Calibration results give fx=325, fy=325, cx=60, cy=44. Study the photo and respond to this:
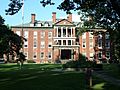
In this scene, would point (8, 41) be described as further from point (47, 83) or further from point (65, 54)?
point (65, 54)

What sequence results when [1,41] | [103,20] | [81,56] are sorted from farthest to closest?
[81,56]
[103,20]
[1,41]

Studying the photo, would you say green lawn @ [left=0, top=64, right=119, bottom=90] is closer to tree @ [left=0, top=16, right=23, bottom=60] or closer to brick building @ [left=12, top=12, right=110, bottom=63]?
tree @ [left=0, top=16, right=23, bottom=60]

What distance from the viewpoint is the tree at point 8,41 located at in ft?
93.9

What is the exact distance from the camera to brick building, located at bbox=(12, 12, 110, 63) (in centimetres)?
8919

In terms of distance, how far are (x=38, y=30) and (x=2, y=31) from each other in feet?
208

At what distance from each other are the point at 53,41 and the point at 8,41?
198ft

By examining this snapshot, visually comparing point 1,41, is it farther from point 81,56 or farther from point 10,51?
point 81,56

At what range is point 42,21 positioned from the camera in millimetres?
96125

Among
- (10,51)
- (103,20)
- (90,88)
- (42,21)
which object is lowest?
(90,88)

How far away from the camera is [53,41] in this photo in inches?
3533

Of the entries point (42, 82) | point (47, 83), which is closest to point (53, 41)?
point (42, 82)

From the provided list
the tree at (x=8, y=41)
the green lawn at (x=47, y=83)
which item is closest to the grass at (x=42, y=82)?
the green lawn at (x=47, y=83)

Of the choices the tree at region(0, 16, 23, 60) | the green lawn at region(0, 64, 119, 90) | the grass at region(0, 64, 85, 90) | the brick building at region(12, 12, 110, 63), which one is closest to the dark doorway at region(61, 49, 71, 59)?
the brick building at region(12, 12, 110, 63)

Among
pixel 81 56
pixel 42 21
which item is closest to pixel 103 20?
pixel 81 56
